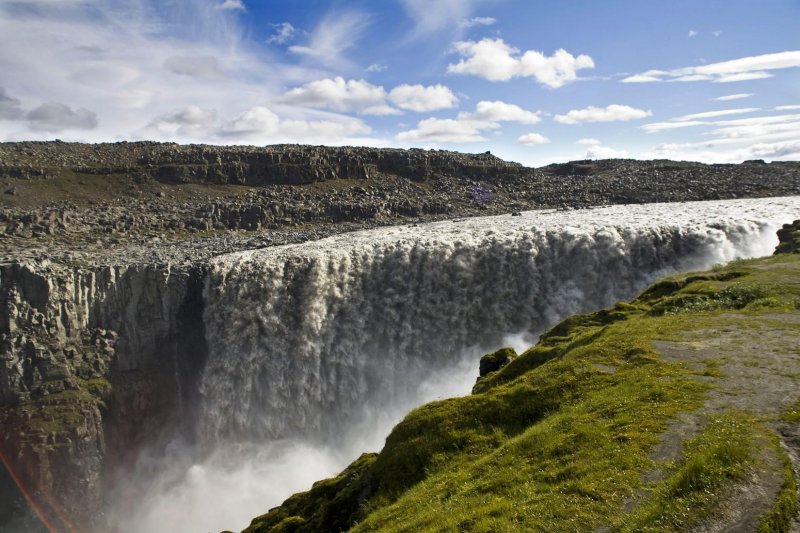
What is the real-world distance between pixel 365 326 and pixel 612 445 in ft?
129

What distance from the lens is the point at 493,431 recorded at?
1578 cm

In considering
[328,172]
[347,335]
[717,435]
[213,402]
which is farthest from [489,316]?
[328,172]

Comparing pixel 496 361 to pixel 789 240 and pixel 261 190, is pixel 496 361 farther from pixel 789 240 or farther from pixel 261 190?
pixel 261 190

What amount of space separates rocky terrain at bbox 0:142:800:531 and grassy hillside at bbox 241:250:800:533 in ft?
125

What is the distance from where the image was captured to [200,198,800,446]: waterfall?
4812 centimetres

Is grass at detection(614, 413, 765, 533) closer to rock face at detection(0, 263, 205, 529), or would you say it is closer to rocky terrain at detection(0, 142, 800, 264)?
rock face at detection(0, 263, 205, 529)

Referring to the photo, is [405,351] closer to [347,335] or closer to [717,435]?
[347,335]

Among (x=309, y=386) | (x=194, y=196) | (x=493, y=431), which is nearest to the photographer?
(x=493, y=431)

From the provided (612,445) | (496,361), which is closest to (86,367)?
(496,361)

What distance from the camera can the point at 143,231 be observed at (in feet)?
235

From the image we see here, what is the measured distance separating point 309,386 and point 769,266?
37090mm

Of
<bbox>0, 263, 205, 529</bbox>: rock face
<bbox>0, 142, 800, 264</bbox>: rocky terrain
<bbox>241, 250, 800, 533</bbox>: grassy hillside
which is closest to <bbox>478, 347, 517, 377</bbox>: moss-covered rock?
<bbox>241, 250, 800, 533</bbox>: grassy hillside

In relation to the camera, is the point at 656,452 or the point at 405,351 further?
the point at 405,351

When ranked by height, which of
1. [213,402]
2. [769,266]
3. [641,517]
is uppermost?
[769,266]
